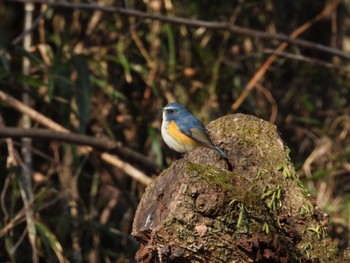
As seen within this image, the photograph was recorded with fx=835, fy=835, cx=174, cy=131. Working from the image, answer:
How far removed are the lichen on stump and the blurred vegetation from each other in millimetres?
2757

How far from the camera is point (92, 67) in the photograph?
20.0ft

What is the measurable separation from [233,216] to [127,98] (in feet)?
13.0

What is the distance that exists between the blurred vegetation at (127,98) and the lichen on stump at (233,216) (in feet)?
9.04

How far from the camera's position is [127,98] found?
6230 millimetres

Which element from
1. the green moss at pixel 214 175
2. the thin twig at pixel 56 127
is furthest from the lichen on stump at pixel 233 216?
the thin twig at pixel 56 127

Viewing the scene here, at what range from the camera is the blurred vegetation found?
560 cm

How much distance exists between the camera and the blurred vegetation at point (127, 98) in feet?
18.4

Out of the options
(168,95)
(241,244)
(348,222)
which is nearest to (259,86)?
(168,95)

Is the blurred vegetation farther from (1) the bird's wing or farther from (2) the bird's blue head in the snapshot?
(1) the bird's wing

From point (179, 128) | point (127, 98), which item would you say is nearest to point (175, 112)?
point (179, 128)

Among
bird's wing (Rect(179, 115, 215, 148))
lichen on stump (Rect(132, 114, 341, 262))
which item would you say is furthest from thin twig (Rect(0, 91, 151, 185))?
lichen on stump (Rect(132, 114, 341, 262))

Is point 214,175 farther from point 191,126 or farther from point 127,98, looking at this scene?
point 127,98

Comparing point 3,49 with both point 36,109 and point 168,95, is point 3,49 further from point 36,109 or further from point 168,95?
point 168,95

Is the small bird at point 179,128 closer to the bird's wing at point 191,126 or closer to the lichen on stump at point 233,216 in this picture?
the bird's wing at point 191,126
